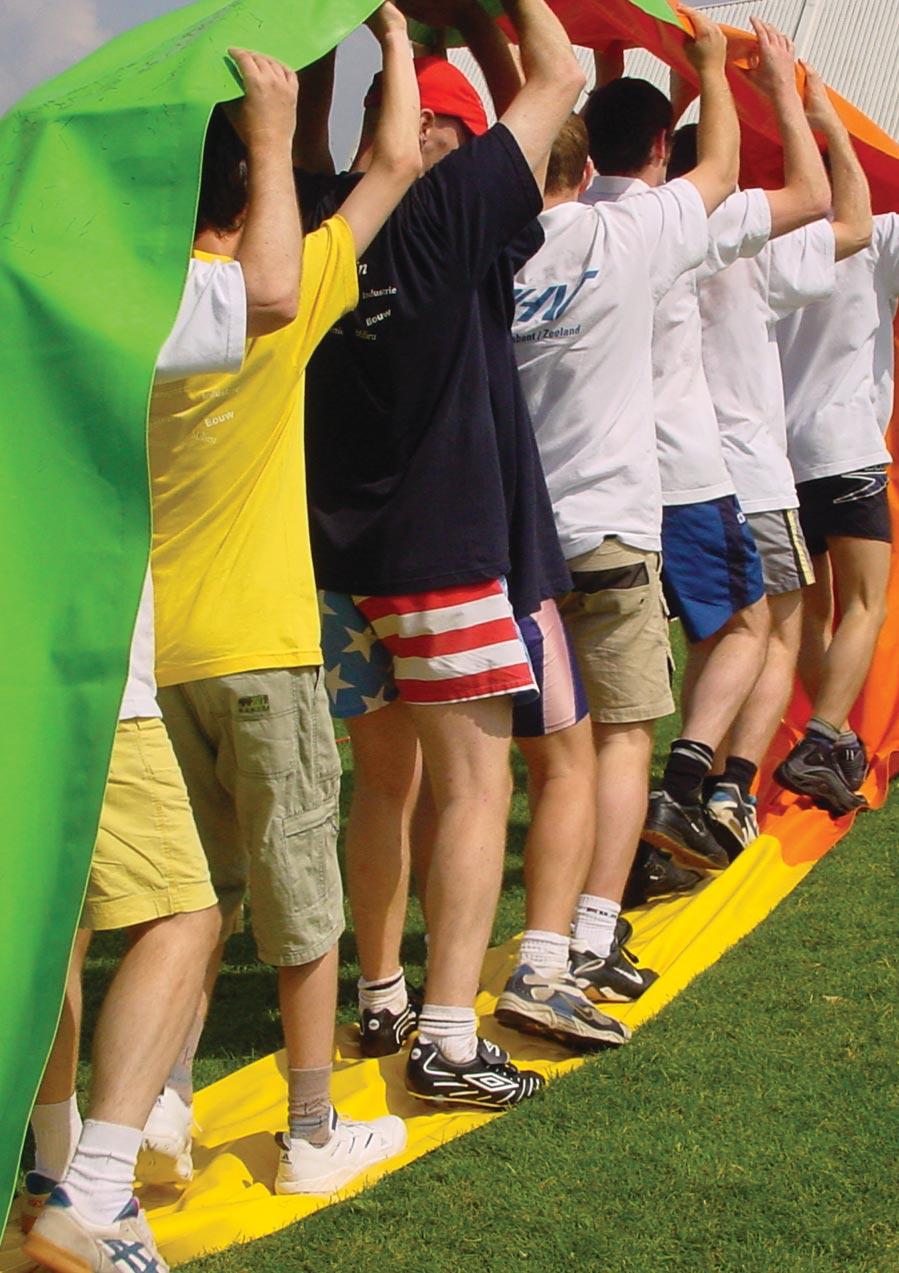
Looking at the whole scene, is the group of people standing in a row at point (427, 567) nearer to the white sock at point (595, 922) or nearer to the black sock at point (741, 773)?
the white sock at point (595, 922)

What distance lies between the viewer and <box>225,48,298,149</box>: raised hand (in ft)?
9.55

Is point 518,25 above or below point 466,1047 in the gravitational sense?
above

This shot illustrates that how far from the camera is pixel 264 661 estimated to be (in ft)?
10.5

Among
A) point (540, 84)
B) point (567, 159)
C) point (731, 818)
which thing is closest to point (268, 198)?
point (540, 84)

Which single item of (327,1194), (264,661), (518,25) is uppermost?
(518,25)

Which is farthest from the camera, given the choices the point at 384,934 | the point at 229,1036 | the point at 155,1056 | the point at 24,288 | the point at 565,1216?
the point at 229,1036

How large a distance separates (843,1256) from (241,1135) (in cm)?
135

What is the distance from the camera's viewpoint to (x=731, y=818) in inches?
218

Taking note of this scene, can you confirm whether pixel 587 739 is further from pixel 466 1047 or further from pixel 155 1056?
pixel 155 1056

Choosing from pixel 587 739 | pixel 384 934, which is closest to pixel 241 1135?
pixel 384 934

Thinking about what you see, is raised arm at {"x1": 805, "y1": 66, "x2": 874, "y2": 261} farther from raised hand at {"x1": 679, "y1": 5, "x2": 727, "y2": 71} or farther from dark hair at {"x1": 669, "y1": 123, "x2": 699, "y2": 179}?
raised hand at {"x1": 679, "y1": 5, "x2": 727, "y2": 71}

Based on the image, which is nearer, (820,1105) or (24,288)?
(24,288)

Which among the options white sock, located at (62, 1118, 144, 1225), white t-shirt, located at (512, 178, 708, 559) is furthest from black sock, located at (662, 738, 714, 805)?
white sock, located at (62, 1118, 144, 1225)

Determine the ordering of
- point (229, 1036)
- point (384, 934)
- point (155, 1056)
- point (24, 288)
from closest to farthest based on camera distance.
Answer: point (24, 288)
point (155, 1056)
point (384, 934)
point (229, 1036)
